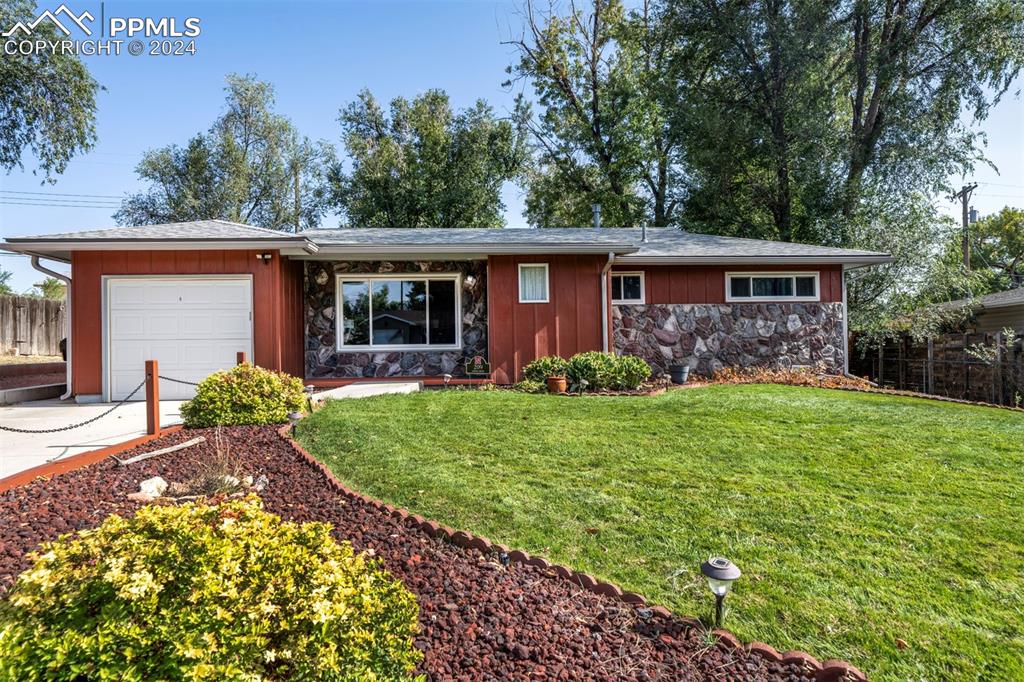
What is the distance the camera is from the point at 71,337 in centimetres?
814

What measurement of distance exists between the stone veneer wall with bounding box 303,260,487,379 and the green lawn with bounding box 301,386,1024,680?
359cm

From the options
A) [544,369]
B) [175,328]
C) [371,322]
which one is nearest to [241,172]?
[371,322]

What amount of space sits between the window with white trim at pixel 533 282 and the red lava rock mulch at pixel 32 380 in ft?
29.8

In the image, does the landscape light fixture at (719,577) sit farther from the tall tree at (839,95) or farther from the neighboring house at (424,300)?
the tall tree at (839,95)

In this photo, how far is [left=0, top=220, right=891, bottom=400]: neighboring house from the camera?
27.1ft

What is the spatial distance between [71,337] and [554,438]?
7923 mm

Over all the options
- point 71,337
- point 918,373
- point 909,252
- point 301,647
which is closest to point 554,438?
point 301,647

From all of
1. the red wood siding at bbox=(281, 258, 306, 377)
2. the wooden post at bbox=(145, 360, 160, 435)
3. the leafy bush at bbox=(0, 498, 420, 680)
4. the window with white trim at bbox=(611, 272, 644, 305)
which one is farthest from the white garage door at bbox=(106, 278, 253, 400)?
the leafy bush at bbox=(0, 498, 420, 680)

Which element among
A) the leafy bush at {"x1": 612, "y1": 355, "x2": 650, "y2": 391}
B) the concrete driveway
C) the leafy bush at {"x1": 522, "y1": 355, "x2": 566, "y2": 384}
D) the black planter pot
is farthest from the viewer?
the black planter pot

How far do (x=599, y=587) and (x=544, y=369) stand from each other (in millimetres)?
6323

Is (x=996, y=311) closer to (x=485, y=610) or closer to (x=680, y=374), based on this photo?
(x=680, y=374)

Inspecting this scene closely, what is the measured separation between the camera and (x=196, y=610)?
1454 millimetres

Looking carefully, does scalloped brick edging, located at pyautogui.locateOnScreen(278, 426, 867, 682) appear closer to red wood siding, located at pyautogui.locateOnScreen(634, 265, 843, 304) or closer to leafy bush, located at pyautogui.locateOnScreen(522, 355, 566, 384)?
leafy bush, located at pyautogui.locateOnScreen(522, 355, 566, 384)

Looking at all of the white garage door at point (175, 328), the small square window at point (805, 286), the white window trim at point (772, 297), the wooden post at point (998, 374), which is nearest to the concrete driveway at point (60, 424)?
the white garage door at point (175, 328)
